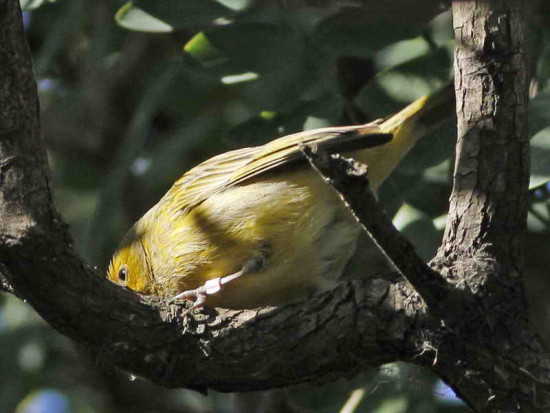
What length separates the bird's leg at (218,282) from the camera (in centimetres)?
484

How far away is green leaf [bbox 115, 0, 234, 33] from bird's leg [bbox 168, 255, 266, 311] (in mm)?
1229

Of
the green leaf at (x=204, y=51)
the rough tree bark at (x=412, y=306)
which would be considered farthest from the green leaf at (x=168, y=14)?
the rough tree bark at (x=412, y=306)

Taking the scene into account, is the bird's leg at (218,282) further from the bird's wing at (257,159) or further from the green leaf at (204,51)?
the green leaf at (204,51)

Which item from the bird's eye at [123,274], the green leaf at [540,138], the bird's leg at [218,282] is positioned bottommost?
the bird's eye at [123,274]

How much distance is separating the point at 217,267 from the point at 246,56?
3.50ft

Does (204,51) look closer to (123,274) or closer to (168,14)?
(168,14)

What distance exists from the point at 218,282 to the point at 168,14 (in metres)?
1.40

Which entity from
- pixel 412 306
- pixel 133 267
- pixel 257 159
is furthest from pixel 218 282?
pixel 412 306

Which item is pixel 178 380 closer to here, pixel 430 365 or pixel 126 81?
pixel 430 365

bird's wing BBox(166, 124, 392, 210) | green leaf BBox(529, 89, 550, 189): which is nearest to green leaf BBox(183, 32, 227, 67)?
bird's wing BBox(166, 124, 392, 210)

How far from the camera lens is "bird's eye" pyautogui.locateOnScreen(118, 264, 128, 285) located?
534 centimetres

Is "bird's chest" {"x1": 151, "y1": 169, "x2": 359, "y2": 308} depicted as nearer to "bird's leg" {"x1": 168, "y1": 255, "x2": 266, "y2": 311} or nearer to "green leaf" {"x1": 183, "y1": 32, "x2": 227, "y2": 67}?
"bird's leg" {"x1": 168, "y1": 255, "x2": 266, "y2": 311}

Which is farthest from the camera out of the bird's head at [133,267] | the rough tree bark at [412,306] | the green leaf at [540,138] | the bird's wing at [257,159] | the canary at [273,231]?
the bird's head at [133,267]

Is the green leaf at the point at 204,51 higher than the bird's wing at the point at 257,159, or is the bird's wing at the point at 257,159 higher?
the green leaf at the point at 204,51
